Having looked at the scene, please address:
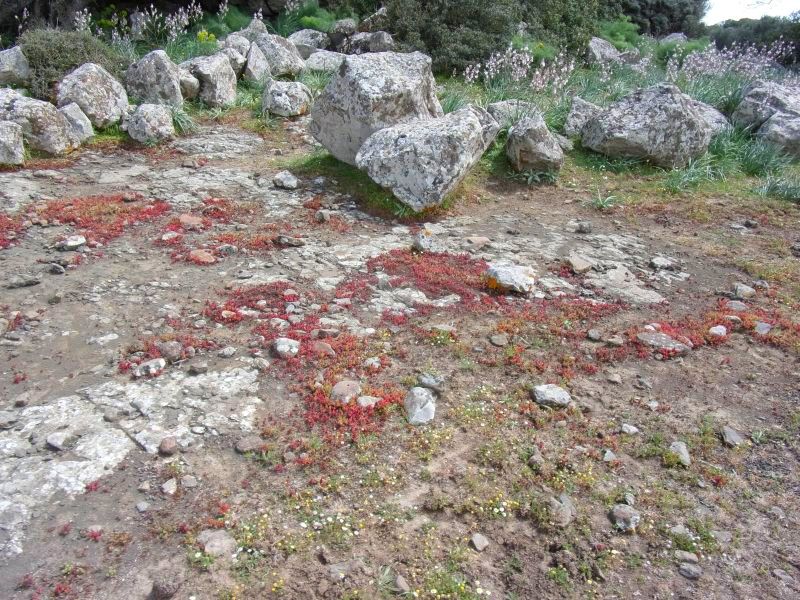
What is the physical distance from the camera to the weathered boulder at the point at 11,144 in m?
7.76

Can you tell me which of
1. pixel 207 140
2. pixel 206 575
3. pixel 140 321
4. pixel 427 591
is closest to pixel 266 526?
pixel 206 575

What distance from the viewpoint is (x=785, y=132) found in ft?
33.6

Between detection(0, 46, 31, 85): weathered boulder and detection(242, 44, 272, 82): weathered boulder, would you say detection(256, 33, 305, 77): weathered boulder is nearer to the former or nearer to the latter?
detection(242, 44, 272, 82): weathered boulder

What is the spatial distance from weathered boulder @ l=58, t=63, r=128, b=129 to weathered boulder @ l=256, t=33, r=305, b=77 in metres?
3.63

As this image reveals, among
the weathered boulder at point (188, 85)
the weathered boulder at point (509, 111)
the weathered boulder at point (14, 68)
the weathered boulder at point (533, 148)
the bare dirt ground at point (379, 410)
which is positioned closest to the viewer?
the bare dirt ground at point (379, 410)

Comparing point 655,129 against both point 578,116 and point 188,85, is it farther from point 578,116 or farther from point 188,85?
point 188,85

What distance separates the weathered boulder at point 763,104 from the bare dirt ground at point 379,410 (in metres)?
4.46

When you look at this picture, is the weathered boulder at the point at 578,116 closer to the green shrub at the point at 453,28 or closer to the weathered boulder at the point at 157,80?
the green shrub at the point at 453,28

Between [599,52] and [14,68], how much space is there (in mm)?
13708

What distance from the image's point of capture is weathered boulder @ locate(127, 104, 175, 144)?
9.17m

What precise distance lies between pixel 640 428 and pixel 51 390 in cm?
416

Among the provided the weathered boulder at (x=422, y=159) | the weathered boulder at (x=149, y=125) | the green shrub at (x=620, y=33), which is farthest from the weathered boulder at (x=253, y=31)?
the green shrub at (x=620, y=33)


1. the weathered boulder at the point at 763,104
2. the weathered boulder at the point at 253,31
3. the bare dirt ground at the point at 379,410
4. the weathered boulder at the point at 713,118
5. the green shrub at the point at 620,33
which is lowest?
the bare dirt ground at the point at 379,410

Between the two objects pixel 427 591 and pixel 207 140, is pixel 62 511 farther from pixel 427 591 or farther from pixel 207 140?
pixel 207 140
